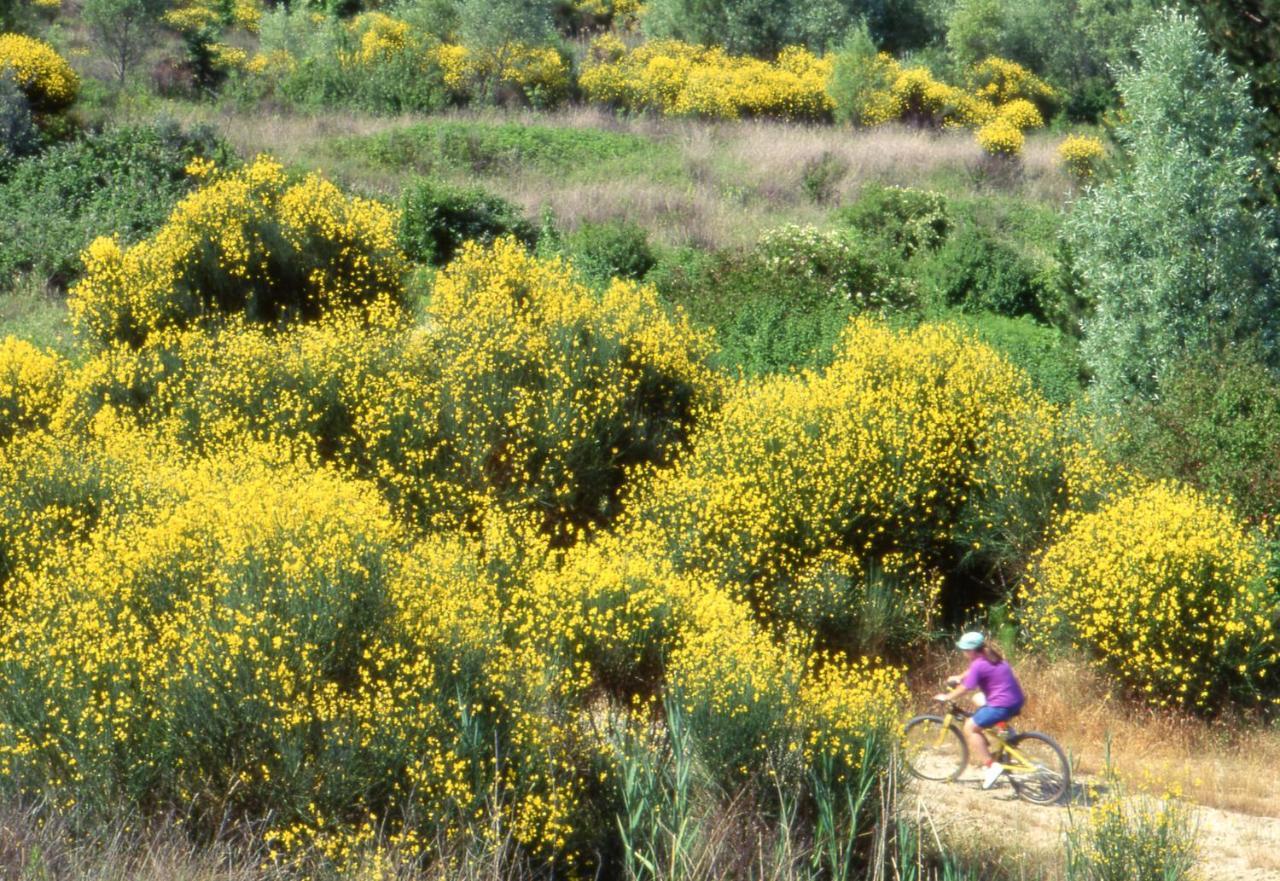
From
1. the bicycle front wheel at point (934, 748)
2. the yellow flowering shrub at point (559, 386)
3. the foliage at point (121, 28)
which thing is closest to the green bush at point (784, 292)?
the yellow flowering shrub at point (559, 386)

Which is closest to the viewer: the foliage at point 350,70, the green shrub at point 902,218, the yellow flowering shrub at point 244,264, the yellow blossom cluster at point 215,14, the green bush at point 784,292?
the yellow flowering shrub at point 244,264

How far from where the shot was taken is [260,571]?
27.6ft

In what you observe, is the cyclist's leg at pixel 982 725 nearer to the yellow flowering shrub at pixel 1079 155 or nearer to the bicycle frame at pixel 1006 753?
the bicycle frame at pixel 1006 753

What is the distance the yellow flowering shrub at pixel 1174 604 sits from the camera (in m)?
10.9

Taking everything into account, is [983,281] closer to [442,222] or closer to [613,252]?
[613,252]

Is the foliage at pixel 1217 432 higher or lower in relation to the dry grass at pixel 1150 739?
higher

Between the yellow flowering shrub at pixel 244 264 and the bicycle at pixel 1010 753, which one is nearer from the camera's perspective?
the bicycle at pixel 1010 753

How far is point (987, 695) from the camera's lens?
30.2 feet

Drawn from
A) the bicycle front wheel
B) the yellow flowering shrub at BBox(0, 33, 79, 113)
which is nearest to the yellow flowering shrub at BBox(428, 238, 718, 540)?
the bicycle front wheel

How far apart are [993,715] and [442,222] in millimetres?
13331

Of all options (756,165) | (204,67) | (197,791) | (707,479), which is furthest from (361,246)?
(204,67)

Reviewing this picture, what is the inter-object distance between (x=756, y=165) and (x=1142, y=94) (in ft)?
41.4

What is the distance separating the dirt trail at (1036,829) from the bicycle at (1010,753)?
0.10 m

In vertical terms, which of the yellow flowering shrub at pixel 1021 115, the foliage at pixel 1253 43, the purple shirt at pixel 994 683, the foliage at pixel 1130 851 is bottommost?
the yellow flowering shrub at pixel 1021 115
